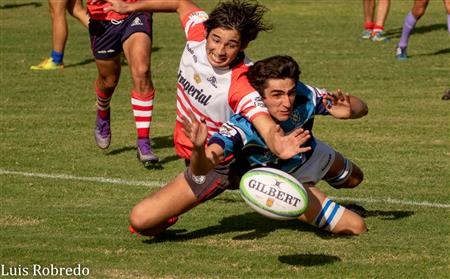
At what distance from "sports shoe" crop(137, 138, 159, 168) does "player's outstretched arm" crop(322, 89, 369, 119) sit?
320 centimetres

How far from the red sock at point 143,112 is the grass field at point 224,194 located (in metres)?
0.38

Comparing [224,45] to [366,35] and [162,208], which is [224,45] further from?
[366,35]

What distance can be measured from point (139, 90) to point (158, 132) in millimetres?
1685

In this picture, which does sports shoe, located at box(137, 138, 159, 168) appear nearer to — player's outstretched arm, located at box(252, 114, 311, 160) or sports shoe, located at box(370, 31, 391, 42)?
player's outstretched arm, located at box(252, 114, 311, 160)

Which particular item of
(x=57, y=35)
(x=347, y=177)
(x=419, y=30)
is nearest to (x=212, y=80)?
(x=347, y=177)

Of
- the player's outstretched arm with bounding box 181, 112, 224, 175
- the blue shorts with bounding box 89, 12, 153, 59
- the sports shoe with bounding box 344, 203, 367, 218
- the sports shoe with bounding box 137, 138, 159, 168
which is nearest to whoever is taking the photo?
the player's outstretched arm with bounding box 181, 112, 224, 175

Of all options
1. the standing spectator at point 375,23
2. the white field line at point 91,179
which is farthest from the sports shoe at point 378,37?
the white field line at point 91,179

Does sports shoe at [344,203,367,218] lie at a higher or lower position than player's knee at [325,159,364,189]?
lower

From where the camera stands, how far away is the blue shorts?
1157 cm

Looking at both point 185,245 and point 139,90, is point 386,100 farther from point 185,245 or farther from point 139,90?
point 185,245

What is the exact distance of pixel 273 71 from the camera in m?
7.77

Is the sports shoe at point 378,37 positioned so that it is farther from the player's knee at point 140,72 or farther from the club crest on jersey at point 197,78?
the club crest on jersey at point 197,78

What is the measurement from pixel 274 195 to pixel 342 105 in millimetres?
1371

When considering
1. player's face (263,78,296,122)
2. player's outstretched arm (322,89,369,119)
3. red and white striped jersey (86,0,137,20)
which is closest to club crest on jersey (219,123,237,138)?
player's face (263,78,296,122)
